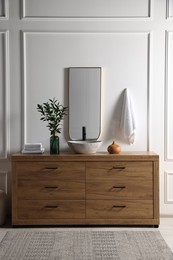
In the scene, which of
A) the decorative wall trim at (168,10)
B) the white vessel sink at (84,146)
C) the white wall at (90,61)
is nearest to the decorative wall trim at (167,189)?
the white wall at (90,61)

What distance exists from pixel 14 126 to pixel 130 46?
5.28ft

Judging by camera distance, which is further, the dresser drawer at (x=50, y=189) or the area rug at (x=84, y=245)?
the dresser drawer at (x=50, y=189)

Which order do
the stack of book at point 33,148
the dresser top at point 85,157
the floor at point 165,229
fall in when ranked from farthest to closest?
the stack of book at point 33,148
the dresser top at point 85,157
the floor at point 165,229

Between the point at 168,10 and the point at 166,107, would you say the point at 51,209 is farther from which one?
the point at 168,10

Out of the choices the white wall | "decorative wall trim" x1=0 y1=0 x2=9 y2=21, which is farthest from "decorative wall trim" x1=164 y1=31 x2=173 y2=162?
"decorative wall trim" x1=0 y1=0 x2=9 y2=21

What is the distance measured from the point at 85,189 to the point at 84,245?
705 mm

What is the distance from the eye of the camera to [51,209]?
4191mm

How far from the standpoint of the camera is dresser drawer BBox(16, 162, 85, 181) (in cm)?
417

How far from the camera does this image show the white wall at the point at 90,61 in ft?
15.1

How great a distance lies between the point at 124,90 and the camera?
15.2ft

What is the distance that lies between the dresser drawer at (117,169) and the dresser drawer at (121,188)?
44mm

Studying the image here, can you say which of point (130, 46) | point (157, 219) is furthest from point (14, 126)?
point (157, 219)

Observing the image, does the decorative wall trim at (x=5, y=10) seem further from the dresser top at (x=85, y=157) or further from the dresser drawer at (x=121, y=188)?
the dresser drawer at (x=121, y=188)

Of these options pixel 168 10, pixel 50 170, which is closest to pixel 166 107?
pixel 168 10
